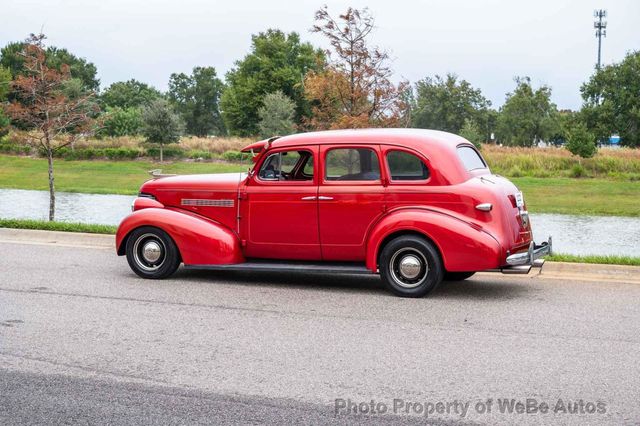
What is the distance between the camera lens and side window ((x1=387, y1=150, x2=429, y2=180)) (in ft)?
30.5

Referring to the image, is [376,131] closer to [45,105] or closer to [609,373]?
[609,373]

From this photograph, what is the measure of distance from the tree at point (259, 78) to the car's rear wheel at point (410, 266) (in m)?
66.5

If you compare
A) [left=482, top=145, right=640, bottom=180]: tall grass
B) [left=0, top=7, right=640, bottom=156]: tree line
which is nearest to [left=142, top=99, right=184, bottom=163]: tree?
[left=0, top=7, right=640, bottom=156]: tree line

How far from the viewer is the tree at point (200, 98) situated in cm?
9819

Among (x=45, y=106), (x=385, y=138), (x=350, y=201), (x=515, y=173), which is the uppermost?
(x=45, y=106)

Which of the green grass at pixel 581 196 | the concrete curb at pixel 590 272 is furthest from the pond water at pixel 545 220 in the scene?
the concrete curb at pixel 590 272

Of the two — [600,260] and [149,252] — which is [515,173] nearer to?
[600,260]

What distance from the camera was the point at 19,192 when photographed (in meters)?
31.0

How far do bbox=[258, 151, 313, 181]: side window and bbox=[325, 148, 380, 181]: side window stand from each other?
35cm

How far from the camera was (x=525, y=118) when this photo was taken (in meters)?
51.8

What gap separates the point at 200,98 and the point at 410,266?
9292 centimetres

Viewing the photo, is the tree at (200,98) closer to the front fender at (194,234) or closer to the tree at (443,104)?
the tree at (443,104)

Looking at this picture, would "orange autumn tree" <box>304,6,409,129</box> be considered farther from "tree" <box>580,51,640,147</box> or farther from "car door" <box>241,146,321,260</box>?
"tree" <box>580,51,640,147</box>

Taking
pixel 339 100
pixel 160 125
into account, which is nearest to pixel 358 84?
pixel 339 100
